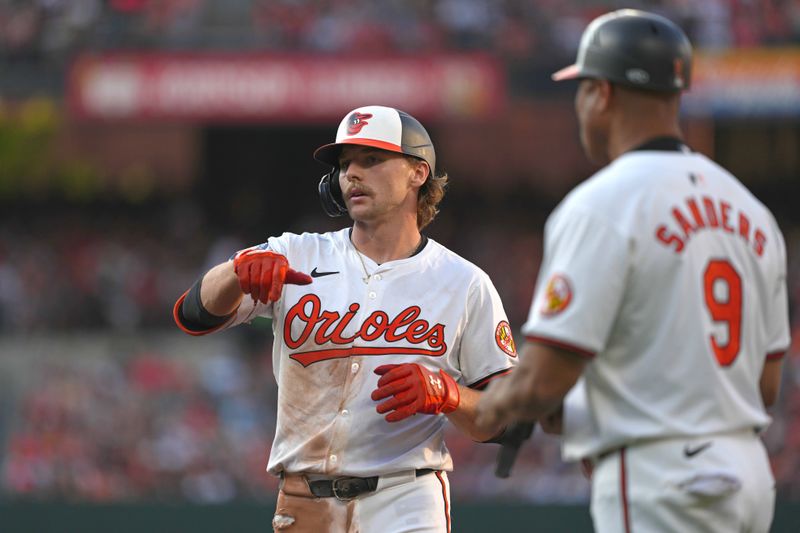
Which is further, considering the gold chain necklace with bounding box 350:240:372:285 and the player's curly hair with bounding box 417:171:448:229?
the player's curly hair with bounding box 417:171:448:229

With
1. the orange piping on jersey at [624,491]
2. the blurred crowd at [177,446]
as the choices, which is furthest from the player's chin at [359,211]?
the blurred crowd at [177,446]

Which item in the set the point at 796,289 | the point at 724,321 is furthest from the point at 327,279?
the point at 796,289

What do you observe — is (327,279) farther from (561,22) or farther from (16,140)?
(16,140)

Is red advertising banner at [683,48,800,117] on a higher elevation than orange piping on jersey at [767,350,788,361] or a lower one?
higher

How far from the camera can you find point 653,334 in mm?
3146

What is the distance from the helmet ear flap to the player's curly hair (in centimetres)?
29

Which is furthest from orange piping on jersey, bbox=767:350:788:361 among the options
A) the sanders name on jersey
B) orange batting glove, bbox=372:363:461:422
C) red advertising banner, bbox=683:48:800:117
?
red advertising banner, bbox=683:48:800:117

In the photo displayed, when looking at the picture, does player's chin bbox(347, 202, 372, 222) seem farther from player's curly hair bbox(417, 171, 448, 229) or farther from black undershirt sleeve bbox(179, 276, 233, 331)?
black undershirt sleeve bbox(179, 276, 233, 331)

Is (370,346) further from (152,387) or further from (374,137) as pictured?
(152,387)

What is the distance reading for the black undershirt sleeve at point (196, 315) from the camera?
448 centimetres

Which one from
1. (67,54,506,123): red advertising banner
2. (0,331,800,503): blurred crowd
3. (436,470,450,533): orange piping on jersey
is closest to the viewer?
(436,470,450,533): orange piping on jersey

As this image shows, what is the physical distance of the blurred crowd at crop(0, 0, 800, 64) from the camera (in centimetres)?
1702

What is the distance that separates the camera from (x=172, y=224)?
18.9m

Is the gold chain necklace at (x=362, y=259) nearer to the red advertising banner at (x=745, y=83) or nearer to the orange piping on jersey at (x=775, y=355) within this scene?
the orange piping on jersey at (x=775, y=355)
